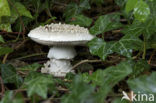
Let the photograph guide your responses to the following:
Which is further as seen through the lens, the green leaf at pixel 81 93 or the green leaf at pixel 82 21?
the green leaf at pixel 82 21

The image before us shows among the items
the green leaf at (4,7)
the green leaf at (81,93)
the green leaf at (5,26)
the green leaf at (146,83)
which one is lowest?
the green leaf at (146,83)

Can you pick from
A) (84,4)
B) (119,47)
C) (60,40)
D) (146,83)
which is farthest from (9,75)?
(84,4)

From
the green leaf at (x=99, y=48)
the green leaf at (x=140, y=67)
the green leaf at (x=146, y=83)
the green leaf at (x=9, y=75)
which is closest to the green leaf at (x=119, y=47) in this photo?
the green leaf at (x=99, y=48)

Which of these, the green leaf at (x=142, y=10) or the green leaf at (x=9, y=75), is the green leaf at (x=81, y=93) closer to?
the green leaf at (x=142, y=10)

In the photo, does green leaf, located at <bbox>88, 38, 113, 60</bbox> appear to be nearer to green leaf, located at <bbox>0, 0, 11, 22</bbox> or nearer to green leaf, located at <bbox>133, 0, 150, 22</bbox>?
green leaf, located at <bbox>133, 0, 150, 22</bbox>

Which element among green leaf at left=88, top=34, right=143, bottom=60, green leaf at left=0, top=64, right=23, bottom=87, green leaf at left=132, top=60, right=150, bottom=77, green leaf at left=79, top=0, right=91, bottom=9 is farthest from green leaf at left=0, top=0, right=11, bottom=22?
green leaf at left=132, top=60, right=150, bottom=77

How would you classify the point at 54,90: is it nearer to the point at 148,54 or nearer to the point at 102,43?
the point at 102,43

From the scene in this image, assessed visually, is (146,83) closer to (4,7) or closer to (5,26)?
(4,7)

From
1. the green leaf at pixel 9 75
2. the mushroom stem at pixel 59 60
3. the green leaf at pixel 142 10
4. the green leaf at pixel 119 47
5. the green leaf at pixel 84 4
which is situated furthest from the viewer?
the green leaf at pixel 84 4

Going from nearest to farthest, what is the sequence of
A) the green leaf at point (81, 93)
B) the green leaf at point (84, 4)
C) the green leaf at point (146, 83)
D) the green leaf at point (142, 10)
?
the green leaf at point (81, 93) < the green leaf at point (146, 83) < the green leaf at point (142, 10) < the green leaf at point (84, 4)
